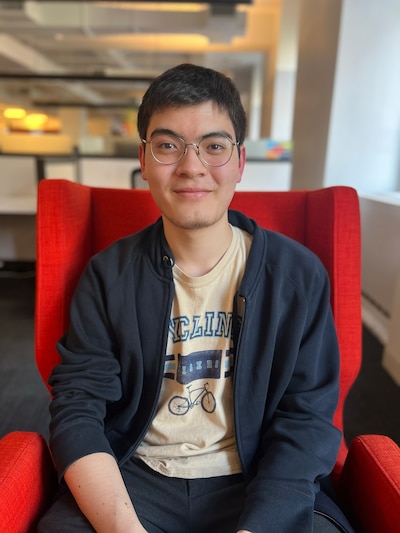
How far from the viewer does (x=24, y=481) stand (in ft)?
2.66

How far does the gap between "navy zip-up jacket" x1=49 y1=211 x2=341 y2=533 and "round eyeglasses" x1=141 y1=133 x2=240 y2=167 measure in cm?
19

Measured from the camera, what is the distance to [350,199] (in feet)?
3.45

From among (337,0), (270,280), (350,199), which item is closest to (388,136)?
(337,0)

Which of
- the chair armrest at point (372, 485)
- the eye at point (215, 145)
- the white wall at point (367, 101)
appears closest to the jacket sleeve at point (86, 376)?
the eye at point (215, 145)

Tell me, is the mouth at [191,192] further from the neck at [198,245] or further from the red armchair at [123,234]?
the red armchair at [123,234]

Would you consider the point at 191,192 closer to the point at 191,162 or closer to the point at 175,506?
the point at 191,162

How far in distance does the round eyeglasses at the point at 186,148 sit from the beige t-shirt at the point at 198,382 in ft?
0.73

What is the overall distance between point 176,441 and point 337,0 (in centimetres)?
333

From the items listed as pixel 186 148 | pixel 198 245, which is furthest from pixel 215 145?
pixel 198 245

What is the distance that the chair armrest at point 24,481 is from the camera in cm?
76

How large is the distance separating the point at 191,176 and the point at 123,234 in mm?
402

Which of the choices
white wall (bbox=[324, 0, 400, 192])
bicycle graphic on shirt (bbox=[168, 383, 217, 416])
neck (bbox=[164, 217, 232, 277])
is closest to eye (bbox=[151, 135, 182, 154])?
neck (bbox=[164, 217, 232, 277])

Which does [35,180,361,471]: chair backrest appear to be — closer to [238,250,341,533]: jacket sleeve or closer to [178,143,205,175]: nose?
[238,250,341,533]: jacket sleeve

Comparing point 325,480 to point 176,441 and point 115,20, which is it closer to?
point 176,441
